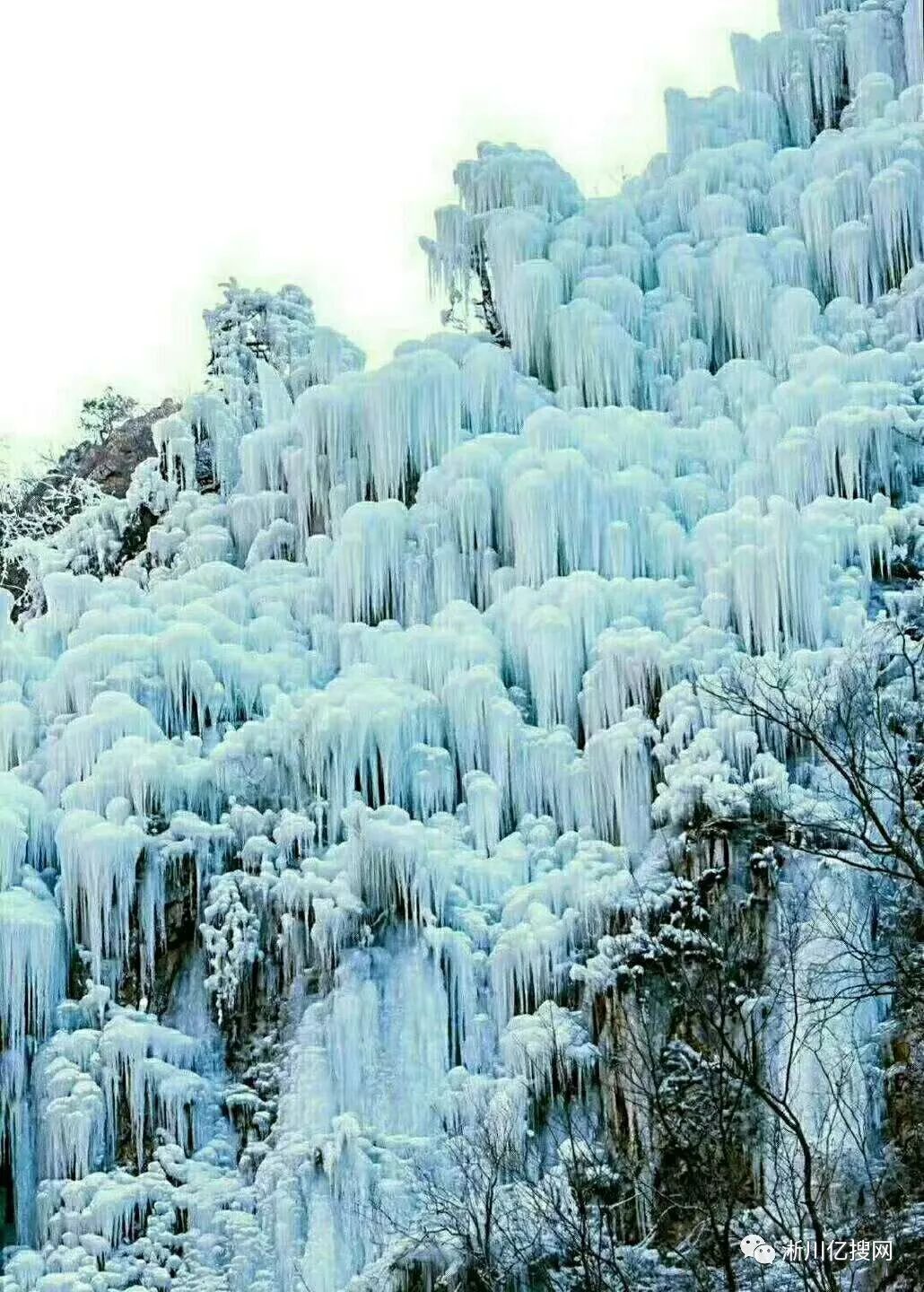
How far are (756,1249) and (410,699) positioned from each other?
17.7 feet

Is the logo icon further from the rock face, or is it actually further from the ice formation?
the rock face

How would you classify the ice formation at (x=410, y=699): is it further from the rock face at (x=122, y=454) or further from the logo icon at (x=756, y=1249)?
the rock face at (x=122, y=454)

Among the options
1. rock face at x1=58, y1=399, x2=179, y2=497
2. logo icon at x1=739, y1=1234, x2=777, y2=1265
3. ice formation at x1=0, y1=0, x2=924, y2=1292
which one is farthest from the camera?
rock face at x1=58, y1=399, x2=179, y2=497

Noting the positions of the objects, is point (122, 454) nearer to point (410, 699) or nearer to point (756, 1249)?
point (410, 699)

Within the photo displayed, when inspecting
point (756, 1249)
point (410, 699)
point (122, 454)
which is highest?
point (122, 454)

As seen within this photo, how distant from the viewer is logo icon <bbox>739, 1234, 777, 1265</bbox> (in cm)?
1431

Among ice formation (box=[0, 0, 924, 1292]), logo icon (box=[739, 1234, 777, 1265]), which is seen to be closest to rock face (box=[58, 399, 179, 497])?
ice formation (box=[0, 0, 924, 1292])

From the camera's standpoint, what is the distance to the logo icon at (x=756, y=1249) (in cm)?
1431

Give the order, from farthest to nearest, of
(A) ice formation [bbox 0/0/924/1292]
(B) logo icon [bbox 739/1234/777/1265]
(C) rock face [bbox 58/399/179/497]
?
(C) rock face [bbox 58/399/179/497]
(A) ice formation [bbox 0/0/924/1292]
(B) logo icon [bbox 739/1234/777/1265]

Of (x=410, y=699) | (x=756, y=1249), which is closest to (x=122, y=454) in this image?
(x=410, y=699)

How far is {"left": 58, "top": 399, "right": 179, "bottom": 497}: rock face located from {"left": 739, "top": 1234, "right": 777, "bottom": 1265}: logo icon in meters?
16.6

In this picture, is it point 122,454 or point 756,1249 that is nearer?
point 756,1249

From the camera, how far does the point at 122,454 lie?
97.4 feet

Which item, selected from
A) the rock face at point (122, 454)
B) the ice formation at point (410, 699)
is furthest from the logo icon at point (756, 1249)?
the rock face at point (122, 454)
